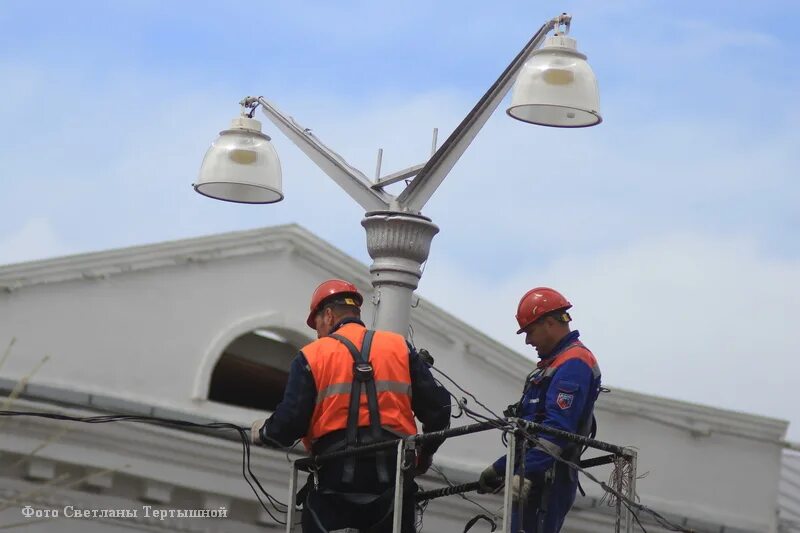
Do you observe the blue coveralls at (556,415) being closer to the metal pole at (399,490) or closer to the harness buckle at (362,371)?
the metal pole at (399,490)

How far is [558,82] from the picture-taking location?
9.86 meters

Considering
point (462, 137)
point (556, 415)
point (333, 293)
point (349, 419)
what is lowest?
point (349, 419)

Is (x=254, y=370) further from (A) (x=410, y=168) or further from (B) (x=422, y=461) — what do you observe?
(B) (x=422, y=461)

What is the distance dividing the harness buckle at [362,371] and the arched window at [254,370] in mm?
8929

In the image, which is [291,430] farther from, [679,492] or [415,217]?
[679,492]

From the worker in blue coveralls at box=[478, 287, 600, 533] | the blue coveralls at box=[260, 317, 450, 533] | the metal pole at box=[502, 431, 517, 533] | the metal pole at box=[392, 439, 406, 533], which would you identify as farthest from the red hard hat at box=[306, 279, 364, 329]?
the metal pole at box=[502, 431, 517, 533]

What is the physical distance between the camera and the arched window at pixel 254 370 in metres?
17.8

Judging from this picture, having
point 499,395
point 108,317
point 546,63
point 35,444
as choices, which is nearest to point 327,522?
point 546,63

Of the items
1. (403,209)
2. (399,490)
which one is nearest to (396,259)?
(403,209)

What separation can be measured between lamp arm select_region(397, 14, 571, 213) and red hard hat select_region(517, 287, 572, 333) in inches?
61.1

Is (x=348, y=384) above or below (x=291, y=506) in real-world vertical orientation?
above

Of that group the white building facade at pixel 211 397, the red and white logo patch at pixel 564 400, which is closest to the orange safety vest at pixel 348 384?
the red and white logo patch at pixel 564 400

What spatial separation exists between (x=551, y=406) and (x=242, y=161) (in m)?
3.69

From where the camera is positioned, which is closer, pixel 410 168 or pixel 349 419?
pixel 349 419
